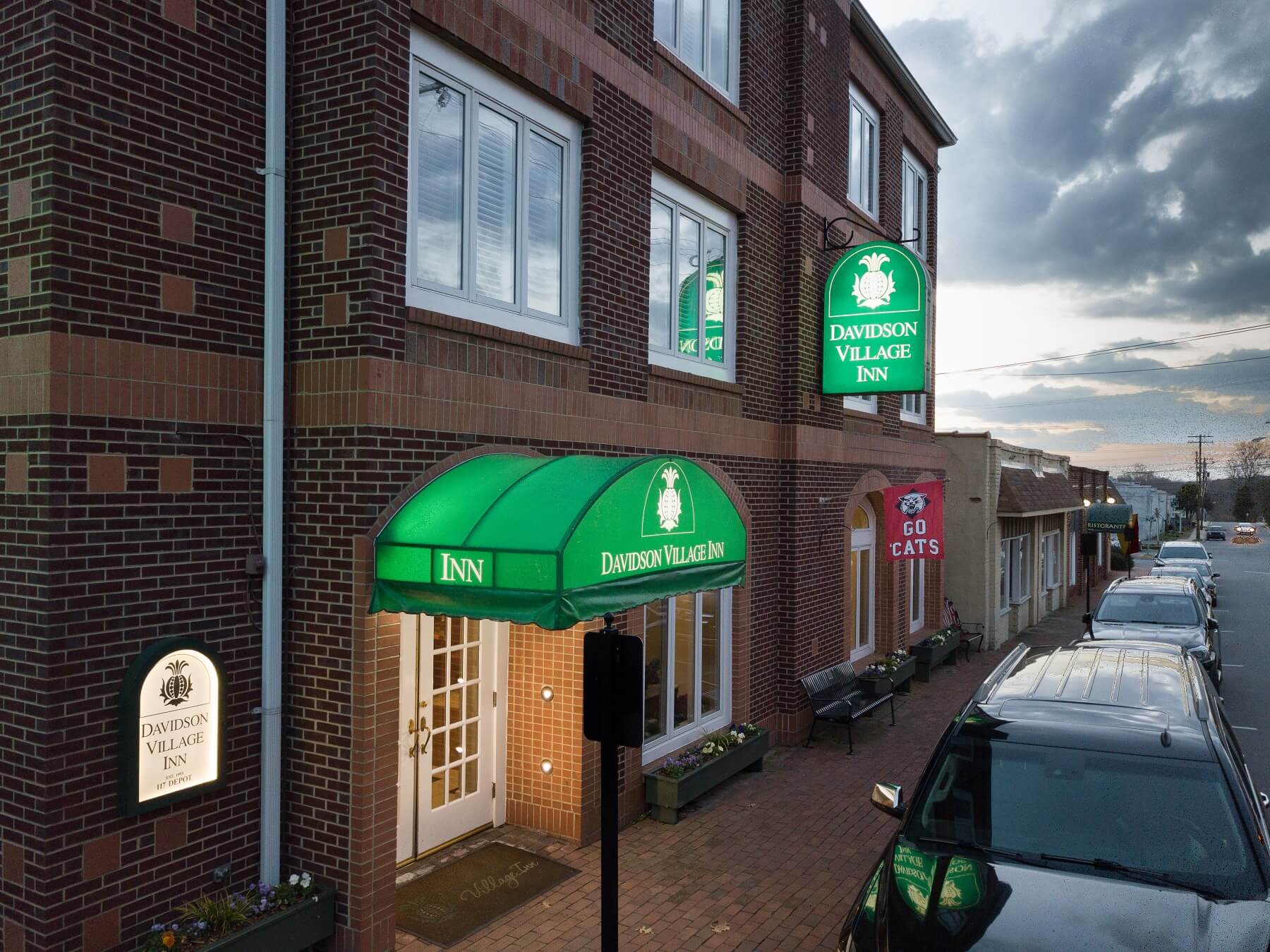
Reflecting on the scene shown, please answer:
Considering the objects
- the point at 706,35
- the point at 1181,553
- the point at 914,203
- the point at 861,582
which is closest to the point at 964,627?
the point at 861,582

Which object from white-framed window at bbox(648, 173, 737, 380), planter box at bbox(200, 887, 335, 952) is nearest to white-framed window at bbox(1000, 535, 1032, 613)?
white-framed window at bbox(648, 173, 737, 380)

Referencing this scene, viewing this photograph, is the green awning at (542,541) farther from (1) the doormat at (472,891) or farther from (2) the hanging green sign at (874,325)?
(2) the hanging green sign at (874,325)

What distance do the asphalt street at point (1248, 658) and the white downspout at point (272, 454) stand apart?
33.4 feet

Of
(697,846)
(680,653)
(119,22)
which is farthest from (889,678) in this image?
(119,22)

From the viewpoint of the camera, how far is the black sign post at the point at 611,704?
176 inches

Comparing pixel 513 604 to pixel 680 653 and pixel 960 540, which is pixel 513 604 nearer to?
pixel 680 653

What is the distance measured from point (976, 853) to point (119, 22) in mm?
6785

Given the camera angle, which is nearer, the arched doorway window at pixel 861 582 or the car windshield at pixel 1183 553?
the arched doorway window at pixel 861 582

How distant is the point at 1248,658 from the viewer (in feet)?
61.6

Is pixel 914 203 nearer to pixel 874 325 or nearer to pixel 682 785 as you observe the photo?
pixel 874 325

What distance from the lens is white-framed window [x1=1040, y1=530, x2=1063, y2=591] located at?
1024 inches

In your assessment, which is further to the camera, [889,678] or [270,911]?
[889,678]

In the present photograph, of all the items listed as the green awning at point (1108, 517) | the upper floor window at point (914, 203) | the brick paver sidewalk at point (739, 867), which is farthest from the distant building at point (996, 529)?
the brick paver sidewalk at point (739, 867)

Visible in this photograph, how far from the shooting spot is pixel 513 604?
5.36 m
